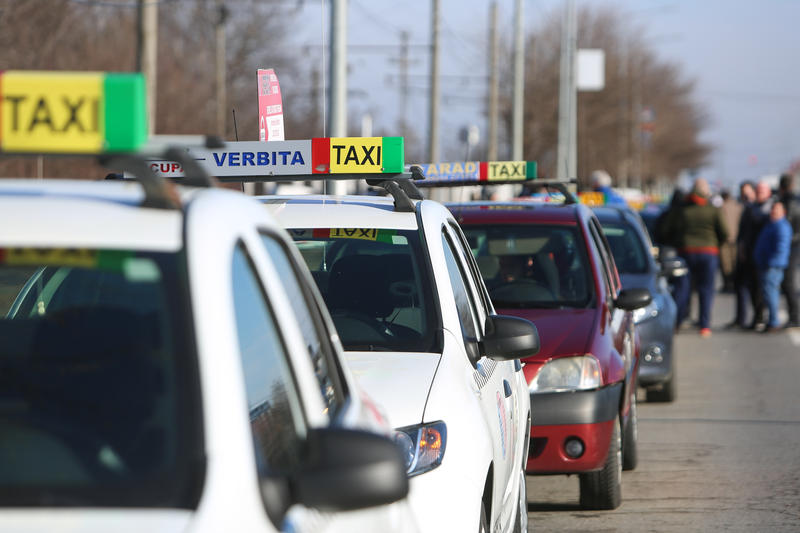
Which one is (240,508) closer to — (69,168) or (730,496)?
(730,496)

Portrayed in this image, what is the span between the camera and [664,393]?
40.7ft

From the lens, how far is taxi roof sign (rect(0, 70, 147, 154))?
2480 millimetres

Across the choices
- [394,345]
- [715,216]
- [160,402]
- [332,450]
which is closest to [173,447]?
[160,402]

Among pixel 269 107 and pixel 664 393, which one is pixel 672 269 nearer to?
pixel 664 393

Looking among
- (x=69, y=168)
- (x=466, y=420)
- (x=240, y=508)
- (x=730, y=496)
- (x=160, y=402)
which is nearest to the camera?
(x=240, y=508)

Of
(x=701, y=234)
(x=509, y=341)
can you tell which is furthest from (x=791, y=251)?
(x=509, y=341)

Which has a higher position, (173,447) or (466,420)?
(173,447)

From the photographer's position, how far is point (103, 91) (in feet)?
8.18

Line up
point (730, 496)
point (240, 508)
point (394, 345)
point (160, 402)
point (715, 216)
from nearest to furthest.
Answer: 1. point (240, 508)
2. point (160, 402)
3. point (394, 345)
4. point (730, 496)
5. point (715, 216)

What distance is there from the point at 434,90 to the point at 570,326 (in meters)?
28.4

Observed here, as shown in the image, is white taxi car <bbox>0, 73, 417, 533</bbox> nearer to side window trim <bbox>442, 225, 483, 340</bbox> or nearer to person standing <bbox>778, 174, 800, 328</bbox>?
side window trim <bbox>442, 225, 483, 340</bbox>

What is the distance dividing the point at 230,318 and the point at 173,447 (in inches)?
9.6

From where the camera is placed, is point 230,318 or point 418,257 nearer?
point 230,318

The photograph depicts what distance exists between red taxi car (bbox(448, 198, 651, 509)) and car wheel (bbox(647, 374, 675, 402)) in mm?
2778
